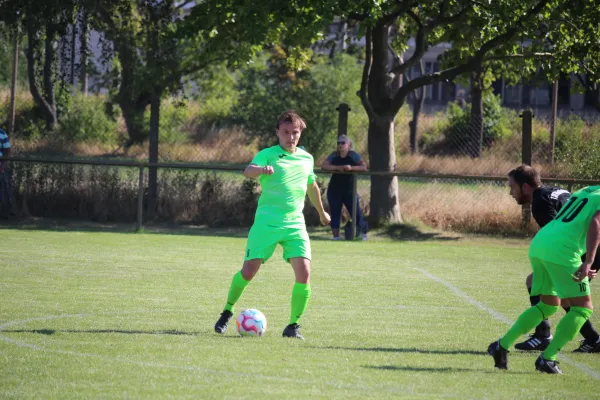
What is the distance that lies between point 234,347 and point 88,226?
1289cm

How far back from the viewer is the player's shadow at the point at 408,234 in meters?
19.9

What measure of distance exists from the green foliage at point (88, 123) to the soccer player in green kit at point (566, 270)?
22.1m

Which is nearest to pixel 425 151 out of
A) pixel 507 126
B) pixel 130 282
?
pixel 507 126

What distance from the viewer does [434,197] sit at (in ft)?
70.1

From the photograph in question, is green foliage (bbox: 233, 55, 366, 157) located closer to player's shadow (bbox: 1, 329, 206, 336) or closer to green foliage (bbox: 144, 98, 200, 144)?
green foliage (bbox: 144, 98, 200, 144)

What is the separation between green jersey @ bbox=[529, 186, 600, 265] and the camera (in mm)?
6965

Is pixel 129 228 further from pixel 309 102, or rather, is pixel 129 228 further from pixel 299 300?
pixel 309 102

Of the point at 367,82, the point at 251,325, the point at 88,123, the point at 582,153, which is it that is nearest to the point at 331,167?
the point at 367,82

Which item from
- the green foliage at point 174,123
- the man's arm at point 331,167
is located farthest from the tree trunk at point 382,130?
the green foliage at point 174,123

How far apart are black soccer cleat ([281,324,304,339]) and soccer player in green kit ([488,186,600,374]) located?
183 centimetres

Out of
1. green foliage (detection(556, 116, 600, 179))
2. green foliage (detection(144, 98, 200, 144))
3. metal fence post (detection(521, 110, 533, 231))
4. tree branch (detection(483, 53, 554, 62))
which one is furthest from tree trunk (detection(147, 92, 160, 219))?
green foliage (detection(556, 116, 600, 179))

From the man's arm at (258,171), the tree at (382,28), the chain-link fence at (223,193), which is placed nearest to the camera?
the man's arm at (258,171)

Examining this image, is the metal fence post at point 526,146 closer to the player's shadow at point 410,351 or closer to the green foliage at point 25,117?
the player's shadow at point 410,351

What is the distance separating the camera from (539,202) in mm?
7898
